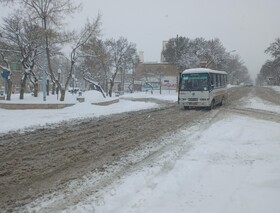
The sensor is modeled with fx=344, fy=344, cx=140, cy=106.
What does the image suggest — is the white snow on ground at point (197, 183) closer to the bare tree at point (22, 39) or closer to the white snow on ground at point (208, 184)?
the white snow on ground at point (208, 184)

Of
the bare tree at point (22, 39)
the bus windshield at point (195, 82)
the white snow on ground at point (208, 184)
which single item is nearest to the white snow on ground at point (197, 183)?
the white snow on ground at point (208, 184)

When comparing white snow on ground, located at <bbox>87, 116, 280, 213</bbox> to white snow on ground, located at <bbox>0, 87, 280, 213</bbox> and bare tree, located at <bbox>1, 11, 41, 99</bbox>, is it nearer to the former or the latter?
white snow on ground, located at <bbox>0, 87, 280, 213</bbox>

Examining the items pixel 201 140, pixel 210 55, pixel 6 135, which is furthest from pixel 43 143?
pixel 210 55

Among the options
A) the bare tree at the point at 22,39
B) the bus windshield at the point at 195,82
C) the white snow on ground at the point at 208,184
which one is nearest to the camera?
the white snow on ground at the point at 208,184

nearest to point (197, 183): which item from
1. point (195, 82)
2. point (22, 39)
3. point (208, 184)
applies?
point (208, 184)

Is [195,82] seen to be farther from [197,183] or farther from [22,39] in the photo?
[197,183]

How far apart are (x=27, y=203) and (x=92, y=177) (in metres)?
1.76

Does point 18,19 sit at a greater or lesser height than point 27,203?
greater

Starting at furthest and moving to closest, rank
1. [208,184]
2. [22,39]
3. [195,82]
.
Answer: [22,39], [195,82], [208,184]

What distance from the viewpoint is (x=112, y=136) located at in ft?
41.9

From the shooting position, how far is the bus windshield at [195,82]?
24625mm

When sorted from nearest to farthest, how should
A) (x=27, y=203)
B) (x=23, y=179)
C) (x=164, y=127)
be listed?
(x=27, y=203) < (x=23, y=179) < (x=164, y=127)

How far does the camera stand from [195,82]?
2495cm

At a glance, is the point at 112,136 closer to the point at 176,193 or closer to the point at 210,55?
the point at 176,193
